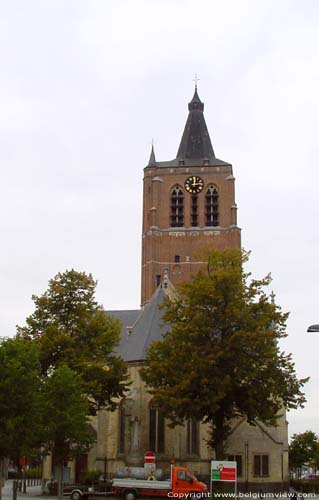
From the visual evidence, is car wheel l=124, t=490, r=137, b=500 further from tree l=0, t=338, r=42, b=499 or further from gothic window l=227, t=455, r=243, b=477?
gothic window l=227, t=455, r=243, b=477

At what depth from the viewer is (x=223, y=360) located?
105ft

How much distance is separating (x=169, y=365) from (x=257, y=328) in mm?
4482

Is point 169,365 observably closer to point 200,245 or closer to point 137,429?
point 137,429

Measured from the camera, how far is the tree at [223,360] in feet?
103

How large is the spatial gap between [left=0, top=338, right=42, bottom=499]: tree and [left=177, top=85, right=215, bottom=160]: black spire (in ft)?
187

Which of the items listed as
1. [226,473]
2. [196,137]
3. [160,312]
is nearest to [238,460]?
[160,312]

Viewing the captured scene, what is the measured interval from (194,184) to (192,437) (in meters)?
42.4

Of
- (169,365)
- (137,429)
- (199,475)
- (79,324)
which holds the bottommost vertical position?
(199,475)

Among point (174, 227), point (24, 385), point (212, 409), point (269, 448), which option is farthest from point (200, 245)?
point (24, 385)

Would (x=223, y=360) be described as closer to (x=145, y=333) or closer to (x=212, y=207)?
(x=145, y=333)

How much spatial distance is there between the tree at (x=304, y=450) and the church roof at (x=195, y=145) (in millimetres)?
31592

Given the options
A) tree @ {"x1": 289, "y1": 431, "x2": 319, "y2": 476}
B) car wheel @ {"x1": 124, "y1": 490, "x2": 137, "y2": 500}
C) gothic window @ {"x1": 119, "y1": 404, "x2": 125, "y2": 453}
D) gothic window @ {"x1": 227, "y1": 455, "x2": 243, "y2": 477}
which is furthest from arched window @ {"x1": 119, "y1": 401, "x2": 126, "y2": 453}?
tree @ {"x1": 289, "y1": 431, "x2": 319, "y2": 476}

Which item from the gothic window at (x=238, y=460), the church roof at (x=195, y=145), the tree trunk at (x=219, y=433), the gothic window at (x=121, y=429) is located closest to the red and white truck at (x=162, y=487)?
the tree trunk at (x=219, y=433)

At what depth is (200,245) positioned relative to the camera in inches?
2955
